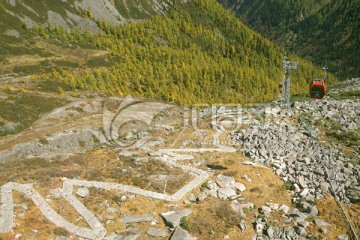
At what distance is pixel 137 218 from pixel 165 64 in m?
122

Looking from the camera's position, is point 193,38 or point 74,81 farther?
point 193,38

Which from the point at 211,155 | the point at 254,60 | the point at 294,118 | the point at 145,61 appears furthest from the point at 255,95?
the point at 211,155

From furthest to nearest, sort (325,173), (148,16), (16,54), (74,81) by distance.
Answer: (148,16), (16,54), (74,81), (325,173)

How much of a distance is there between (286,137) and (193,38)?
16475cm

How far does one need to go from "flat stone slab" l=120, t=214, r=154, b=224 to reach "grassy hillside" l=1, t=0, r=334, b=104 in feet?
224

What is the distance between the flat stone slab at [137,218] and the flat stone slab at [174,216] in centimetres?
101

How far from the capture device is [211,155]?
32.8 meters

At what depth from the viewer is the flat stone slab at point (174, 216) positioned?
68.0 ft

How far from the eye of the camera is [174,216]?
21375 mm

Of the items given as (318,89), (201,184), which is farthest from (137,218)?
(318,89)

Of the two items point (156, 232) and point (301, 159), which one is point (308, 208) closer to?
point (301, 159)

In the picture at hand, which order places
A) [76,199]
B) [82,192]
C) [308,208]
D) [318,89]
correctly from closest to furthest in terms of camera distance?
[308,208]
[76,199]
[82,192]
[318,89]

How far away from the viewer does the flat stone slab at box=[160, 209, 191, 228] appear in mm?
20719

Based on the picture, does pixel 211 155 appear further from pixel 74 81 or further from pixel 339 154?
pixel 74 81
